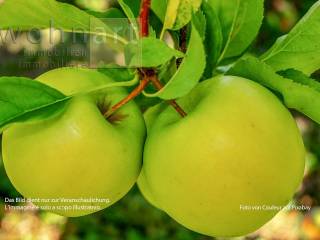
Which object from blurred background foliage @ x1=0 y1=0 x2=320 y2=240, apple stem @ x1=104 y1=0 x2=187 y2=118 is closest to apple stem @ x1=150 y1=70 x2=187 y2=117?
apple stem @ x1=104 y1=0 x2=187 y2=118

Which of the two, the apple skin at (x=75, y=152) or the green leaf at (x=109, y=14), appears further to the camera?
the green leaf at (x=109, y=14)

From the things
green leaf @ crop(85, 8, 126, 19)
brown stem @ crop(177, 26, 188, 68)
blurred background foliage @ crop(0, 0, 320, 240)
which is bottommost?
blurred background foliage @ crop(0, 0, 320, 240)

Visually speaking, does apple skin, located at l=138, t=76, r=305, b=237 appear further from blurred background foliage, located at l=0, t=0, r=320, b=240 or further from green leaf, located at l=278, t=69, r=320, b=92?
blurred background foliage, located at l=0, t=0, r=320, b=240

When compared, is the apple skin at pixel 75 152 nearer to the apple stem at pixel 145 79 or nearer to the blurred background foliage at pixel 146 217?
the apple stem at pixel 145 79

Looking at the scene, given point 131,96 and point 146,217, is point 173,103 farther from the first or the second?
point 146,217

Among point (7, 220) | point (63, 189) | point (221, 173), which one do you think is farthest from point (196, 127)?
point (7, 220)

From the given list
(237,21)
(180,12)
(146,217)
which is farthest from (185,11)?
(146,217)

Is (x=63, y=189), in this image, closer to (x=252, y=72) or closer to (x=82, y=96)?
(x=82, y=96)

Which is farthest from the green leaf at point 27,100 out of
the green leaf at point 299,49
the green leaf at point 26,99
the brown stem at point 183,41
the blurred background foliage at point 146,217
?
the blurred background foliage at point 146,217
